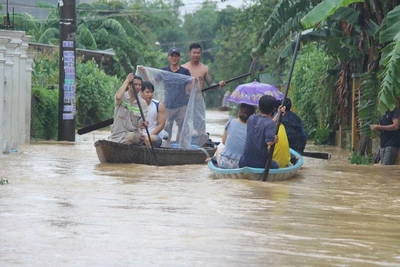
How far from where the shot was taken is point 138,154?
14.8 metres

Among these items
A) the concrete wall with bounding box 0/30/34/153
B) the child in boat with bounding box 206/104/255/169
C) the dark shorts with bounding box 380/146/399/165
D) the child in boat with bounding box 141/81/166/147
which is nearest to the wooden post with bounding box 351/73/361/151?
the dark shorts with bounding box 380/146/399/165

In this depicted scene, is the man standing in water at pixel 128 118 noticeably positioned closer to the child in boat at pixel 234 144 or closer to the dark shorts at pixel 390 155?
the child in boat at pixel 234 144

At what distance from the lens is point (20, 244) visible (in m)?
7.38

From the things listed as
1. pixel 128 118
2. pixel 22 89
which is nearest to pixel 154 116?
pixel 128 118

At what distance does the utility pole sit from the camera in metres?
21.4

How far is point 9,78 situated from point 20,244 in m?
9.71

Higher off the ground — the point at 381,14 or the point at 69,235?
the point at 381,14

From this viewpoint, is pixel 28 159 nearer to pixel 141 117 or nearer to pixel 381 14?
pixel 141 117

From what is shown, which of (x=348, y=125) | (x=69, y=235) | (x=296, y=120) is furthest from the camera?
(x=348, y=125)

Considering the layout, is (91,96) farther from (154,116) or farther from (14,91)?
(154,116)

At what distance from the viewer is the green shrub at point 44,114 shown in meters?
21.8

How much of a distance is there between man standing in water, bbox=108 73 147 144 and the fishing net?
2.58ft

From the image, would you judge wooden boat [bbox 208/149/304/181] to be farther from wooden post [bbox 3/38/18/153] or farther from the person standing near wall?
wooden post [bbox 3/38/18/153]

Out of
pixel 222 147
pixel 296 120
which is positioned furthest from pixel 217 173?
pixel 296 120
